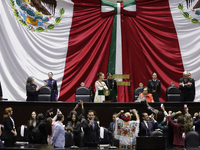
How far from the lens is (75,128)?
7000 mm

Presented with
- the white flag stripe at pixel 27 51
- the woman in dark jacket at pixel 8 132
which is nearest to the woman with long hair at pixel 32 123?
the woman in dark jacket at pixel 8 132

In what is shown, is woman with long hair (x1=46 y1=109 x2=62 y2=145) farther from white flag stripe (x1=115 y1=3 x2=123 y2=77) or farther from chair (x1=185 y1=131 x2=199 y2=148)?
white flag stripe (x1=115 y1=3 x2=123 y2=77)

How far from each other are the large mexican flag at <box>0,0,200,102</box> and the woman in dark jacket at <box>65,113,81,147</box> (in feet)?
14.5

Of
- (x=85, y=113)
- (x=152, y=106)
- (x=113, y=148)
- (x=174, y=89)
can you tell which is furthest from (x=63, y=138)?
(x=174, y=89)

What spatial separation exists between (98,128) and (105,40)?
5.36 meters

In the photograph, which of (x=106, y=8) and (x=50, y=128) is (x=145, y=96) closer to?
(x=50, y=128)

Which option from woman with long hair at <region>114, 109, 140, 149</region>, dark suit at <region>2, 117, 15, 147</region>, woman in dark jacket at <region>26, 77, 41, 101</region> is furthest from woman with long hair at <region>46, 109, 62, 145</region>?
woman in dark jacket at <region>26, 77, 41, 101</region>

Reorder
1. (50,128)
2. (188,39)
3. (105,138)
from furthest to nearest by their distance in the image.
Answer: (188,39) → (105,138) → (50,128)

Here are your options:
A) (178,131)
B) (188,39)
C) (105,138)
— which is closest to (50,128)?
(105,138)

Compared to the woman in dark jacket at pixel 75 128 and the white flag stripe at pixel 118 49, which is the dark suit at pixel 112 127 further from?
the white flag stripe at pixel 118 49

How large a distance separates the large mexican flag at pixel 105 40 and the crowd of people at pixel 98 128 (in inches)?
164

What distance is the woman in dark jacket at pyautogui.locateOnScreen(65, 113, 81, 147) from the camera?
6.99m

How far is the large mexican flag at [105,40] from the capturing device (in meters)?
11.5

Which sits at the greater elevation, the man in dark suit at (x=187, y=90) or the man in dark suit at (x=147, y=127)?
the man in dark suit at (x=187, y=90)
